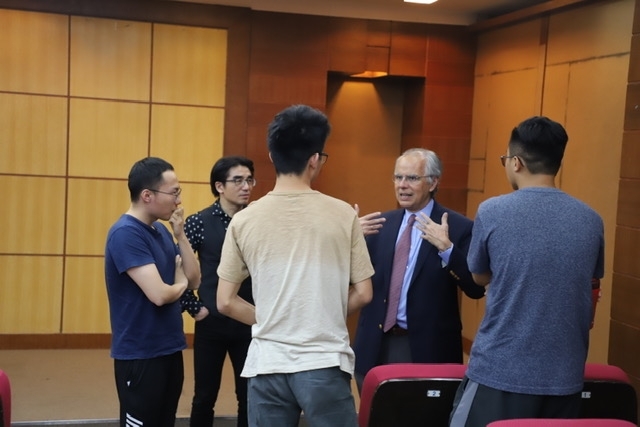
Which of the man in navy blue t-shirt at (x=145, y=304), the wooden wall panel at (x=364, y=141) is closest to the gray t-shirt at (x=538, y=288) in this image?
the man in navy blue t-shirt at (x=145, y=304)

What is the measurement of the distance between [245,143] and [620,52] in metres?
3.10

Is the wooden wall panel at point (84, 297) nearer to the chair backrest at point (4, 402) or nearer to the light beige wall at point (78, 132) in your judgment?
the light beige wall at point (78, 132)

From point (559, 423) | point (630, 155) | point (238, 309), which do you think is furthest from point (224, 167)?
point (630, 155)

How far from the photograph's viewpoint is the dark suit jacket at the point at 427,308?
3205mm

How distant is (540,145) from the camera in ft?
7.95

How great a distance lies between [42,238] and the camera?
21.4 ft

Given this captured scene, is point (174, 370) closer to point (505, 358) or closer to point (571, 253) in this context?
point (505, 358)

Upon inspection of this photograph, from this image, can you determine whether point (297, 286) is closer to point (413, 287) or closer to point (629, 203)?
point (413, 287)

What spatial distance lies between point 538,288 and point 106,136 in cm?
501

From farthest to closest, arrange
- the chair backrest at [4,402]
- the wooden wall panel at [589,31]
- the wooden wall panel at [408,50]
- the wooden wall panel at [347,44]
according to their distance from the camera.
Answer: the wooden wall panel at [408,50] < the wooden wall panel at [347,44] < the wooden wall panel at [589,31] < the chair backrest at [4,402]

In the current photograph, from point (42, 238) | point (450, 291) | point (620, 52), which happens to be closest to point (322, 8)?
point (620, 52)

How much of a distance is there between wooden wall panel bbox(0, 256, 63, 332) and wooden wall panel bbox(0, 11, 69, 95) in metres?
1.42

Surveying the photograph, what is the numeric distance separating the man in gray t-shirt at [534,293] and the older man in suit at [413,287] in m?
0.73

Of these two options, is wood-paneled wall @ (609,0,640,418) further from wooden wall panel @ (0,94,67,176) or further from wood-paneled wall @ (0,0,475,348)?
wooden wall panel @ (0,94,67,176)
